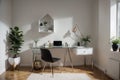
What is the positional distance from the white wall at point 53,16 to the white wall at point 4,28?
0.51 metres

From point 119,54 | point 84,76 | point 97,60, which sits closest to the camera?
point 119,54

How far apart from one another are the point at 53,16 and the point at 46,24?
0.39 meters

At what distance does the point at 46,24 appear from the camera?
5707 millimetres

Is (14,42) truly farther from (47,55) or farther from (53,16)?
(53,16)

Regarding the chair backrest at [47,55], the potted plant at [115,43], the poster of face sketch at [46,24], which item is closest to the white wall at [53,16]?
the poster of face sketch at [46,24]

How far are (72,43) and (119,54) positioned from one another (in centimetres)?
223

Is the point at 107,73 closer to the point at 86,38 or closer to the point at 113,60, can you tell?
the point at 113,60

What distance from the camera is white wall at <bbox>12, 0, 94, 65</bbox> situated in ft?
18.7

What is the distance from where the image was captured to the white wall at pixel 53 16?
5.69 metres

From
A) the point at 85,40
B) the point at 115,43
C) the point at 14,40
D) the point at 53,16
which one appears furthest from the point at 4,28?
the point at 115,43

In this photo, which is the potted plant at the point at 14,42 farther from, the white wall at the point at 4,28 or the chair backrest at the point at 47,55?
the chair backrest at the point at 47,55

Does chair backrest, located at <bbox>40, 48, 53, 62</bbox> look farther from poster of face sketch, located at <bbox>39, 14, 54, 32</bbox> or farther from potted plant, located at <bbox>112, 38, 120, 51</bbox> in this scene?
potted plant, located at <bbox>112, 38, 120, 51</bbox>

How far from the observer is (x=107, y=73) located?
Result: 4539 mm

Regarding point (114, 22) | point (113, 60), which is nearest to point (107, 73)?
point (113, 60)
